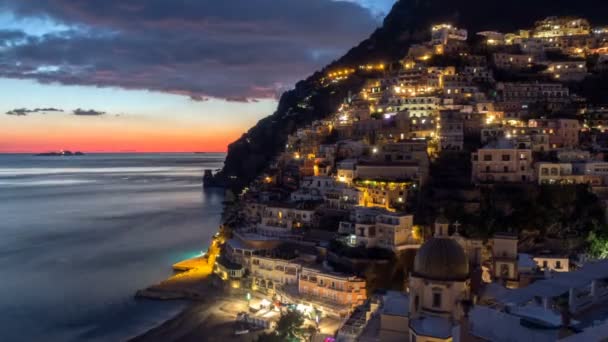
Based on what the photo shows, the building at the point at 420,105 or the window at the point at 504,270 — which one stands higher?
the building at the point at 420,105

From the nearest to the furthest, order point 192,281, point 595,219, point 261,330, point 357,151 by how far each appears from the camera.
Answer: point 261,330 → point 595,219 → point 192,281 → point 357,151

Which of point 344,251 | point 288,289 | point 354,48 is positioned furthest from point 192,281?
point 354,48

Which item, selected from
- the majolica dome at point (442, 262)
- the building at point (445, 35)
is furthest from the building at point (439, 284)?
the building at point (445, 35)

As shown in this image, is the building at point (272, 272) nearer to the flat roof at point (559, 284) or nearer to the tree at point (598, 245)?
the tree at point (598, 245)

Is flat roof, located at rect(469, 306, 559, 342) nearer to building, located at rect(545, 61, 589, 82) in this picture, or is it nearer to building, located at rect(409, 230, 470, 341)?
building, located at rect(409, 230, 470, 341)

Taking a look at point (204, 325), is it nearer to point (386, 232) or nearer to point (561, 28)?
point (386, 232)

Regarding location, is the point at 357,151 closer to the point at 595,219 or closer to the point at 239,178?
the point at 595,219

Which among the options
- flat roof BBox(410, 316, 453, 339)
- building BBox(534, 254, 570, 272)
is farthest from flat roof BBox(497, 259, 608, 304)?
building BBox(534, 254, 570, 272)
